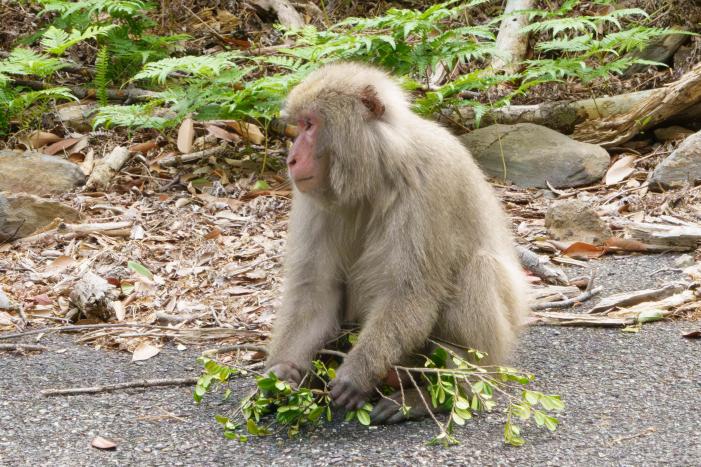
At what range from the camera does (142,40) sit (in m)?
9.91

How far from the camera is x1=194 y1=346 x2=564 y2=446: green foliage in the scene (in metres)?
4.19

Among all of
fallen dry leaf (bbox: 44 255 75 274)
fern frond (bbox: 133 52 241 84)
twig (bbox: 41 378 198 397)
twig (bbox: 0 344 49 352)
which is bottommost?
fallen dry leaf (bbox: 44 255 75 274)

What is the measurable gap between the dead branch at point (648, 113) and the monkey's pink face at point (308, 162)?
17.9 ft

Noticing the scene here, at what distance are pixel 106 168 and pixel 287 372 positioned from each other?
15.2 feet

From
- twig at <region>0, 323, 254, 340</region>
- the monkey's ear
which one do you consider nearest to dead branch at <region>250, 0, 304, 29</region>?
twig at <region>0, 323, 254, 340</region>

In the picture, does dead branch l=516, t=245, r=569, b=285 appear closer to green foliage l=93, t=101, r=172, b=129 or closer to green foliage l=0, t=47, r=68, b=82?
green foliage l=93, t=101, r=172, b=129

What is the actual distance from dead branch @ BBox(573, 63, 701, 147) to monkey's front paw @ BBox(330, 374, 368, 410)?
223 inches

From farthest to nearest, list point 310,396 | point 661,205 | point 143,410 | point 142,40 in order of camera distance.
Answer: point 142,40 → point 661,205 → point 143,410 → point 310,396

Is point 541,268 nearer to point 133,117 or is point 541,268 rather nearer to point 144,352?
point 144,352

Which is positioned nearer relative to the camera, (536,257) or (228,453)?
(228,453)

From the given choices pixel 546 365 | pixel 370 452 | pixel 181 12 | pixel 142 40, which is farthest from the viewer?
pixel 181 12

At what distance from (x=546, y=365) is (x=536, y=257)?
5.74 ft

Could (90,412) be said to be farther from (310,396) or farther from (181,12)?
(181,12)

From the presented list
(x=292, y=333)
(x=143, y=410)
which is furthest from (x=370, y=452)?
(x=143, y=410)
